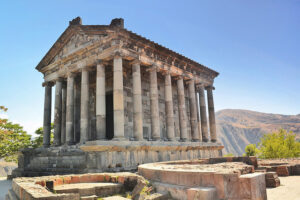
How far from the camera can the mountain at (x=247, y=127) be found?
11931 centimetres

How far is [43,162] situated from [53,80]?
7.56 m

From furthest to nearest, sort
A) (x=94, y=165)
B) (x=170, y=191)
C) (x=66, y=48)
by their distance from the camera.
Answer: (x=66, y=48) → (x=94, y=165) → (x=170, y=191)

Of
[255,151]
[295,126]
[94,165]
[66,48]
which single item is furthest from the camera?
[295,126]

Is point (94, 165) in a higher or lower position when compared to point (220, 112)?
lower

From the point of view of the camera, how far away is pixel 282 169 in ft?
35.1

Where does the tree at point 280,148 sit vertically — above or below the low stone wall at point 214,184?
below

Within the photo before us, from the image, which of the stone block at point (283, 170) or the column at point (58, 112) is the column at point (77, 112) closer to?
the column at point (58, 112)

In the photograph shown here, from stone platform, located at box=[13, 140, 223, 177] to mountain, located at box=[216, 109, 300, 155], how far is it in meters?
106

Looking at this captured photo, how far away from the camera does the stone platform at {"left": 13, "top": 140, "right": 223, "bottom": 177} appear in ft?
42.2

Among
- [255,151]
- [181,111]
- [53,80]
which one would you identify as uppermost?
[53,80]

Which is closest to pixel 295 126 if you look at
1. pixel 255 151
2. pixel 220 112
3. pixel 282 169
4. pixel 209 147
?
pixel 220 112

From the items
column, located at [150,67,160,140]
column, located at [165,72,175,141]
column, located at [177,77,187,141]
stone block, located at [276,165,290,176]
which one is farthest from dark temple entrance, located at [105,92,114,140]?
stone block, located at [276,165,290,176]

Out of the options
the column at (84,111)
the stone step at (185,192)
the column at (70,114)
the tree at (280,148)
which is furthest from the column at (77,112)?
the tree at (280,148)

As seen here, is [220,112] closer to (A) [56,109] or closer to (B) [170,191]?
(A) [56,109]
